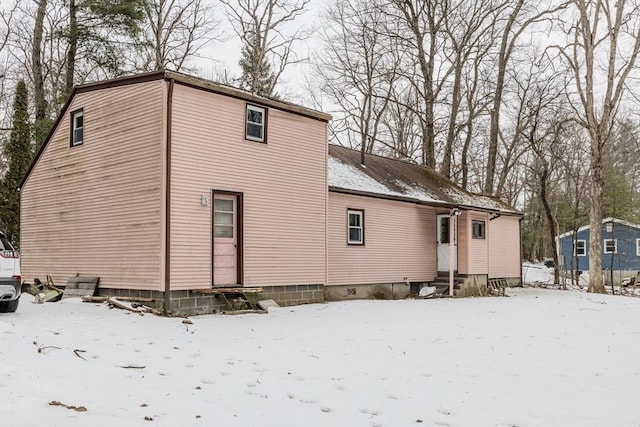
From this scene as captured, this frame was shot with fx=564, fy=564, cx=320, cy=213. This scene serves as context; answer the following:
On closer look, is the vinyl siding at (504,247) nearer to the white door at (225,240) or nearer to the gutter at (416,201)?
the gutter at (416,201)

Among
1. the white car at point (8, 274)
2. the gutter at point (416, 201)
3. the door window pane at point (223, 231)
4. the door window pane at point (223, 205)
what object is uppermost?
the gutter at point (416, 201)

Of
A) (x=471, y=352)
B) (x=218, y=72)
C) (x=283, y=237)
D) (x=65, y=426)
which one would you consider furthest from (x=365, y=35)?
(x=65, y=426)

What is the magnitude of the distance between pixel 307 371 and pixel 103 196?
8.05 metres

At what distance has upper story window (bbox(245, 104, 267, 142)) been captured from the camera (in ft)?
45.3

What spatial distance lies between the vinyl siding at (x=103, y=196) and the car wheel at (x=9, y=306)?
2385 mm

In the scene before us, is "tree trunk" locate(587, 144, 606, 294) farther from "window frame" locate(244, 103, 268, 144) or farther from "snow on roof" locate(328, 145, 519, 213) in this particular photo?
"window frame" locate(244, 103, 268, 144)

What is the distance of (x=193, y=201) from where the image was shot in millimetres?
12258

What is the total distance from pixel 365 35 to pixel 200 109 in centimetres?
2151

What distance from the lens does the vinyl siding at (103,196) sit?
12.0m

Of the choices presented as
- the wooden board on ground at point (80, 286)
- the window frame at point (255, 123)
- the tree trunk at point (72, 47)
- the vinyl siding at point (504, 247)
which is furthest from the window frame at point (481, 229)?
the tree trunk at point (72, 47)

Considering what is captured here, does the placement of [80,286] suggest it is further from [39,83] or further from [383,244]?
[39,83]

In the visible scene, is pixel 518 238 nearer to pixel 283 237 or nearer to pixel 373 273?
pixel 373 273

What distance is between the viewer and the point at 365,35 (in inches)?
1259

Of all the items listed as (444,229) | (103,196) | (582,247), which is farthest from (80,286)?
(582,247)
